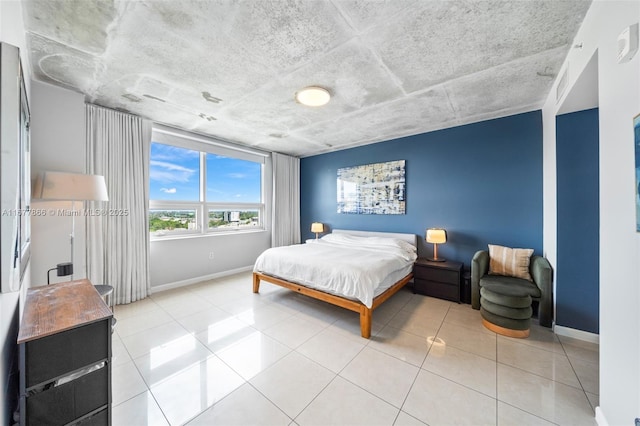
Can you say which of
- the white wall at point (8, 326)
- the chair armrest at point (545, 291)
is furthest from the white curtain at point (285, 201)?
the chair armrest at point (545, 291)

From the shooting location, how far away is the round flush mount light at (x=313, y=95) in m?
2.52

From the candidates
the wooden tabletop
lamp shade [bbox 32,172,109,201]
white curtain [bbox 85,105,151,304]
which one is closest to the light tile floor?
white curtain [bbox 85,105,151,304]

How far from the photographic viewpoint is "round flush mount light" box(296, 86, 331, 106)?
99.3 inches

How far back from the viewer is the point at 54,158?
252 centimetres

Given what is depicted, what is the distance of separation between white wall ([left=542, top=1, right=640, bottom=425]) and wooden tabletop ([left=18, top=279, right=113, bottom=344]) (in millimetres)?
2666

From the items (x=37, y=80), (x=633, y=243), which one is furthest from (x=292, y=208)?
(x=633, y=243)

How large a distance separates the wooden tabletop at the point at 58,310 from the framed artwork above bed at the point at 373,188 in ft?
13.1

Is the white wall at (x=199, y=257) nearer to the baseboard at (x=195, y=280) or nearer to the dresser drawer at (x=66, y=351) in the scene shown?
the baseboard at (x=195, y=280)

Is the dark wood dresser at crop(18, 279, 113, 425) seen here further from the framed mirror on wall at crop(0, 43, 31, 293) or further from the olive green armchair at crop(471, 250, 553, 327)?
the olive green armchair at crop(471, 250, 553, 327)

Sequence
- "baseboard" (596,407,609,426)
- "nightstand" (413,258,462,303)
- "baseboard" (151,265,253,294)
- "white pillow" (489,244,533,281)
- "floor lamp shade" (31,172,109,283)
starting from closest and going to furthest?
"baseboard" (596,407,609,426), "floor lamp shade" (31,172,109,283), "white pillow" (489,244,533,281), "nightstand" (413,258,462,303), "baseboard" (151,265,253,294)

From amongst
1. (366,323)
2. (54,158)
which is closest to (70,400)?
(366,323)

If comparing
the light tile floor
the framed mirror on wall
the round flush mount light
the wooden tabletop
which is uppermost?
the round flush mount light

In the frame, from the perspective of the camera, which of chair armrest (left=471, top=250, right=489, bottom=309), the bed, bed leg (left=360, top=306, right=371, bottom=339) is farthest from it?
chair armrest (left=471, top=250, right=489, bottom=309)

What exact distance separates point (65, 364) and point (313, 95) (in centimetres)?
278
